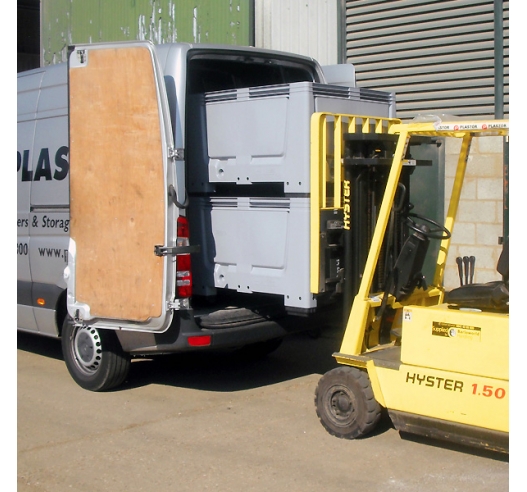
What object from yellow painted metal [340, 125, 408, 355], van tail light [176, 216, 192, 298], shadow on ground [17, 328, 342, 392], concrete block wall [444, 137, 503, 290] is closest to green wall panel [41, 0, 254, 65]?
concrete block wall [444, 137, 503, 290]

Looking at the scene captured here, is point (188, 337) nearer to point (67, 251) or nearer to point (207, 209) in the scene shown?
point (207, 209)

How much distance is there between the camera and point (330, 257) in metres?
6.11

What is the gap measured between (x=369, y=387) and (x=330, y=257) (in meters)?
1.02

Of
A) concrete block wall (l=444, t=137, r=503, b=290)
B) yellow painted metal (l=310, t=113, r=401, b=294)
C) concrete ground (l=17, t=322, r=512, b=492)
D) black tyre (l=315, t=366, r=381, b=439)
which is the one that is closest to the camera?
concrete ground (l=17, t=322, r=512, b=492)

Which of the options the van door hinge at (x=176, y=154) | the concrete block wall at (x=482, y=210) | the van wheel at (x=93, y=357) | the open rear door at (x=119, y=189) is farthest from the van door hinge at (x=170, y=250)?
the concrete block wall at (x=482, y=210)

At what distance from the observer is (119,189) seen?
662 centimetres

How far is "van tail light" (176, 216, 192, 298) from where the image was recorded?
6.43 metres

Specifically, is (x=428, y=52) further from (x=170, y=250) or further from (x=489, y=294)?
(x=489, y=294)

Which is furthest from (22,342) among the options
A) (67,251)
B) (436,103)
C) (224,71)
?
(436,103)

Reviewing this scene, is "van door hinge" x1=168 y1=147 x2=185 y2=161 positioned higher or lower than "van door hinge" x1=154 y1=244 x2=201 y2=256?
higher

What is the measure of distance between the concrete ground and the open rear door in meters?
0.79

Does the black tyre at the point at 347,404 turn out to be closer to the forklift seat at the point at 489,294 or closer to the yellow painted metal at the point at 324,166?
the yellow painted metal at the point at 324,166

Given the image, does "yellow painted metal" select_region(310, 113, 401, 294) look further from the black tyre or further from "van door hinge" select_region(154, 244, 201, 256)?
"van door hinge" select_region(154, 244, 201, 256)

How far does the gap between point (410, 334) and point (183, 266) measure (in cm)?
193
